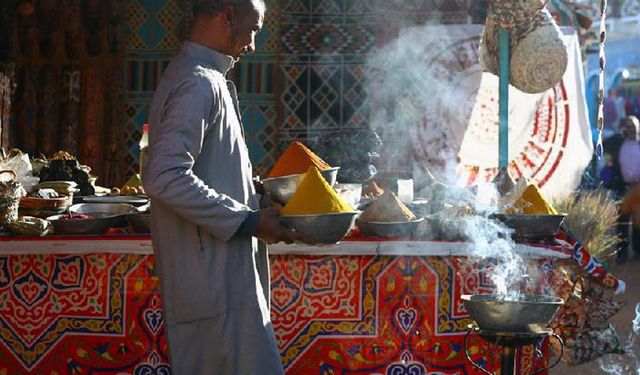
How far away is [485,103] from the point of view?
8.86 m

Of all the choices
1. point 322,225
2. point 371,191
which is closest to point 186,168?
point 322,225

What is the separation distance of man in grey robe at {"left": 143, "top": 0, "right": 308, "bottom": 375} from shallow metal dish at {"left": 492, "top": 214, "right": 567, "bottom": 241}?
153cm

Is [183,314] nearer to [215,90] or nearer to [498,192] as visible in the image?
[215,90]

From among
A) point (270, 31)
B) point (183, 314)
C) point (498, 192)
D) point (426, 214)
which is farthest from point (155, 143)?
point (270, 31)

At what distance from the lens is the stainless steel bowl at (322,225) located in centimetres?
324

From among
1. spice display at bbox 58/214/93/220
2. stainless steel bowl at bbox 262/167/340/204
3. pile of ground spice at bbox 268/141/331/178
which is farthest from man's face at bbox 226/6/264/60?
spice display at bbox 58/214/93/220

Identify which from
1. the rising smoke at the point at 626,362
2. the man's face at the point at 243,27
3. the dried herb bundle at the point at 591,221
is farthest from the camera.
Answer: the dried herb bundle at the point at 591,221

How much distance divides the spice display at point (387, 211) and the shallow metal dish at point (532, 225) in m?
0.40

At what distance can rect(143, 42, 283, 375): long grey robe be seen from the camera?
2.87 m

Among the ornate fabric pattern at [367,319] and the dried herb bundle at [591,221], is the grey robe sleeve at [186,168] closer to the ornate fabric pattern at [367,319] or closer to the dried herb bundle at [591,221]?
the ornate fabric pattern at [367,319]

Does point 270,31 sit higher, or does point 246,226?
point 270,31

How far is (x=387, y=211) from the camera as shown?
432 centimetres

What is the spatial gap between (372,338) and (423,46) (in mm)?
4885

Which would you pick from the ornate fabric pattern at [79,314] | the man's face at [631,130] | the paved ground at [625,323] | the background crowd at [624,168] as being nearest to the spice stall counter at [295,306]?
the ornate fabric pattern at [79,314]
